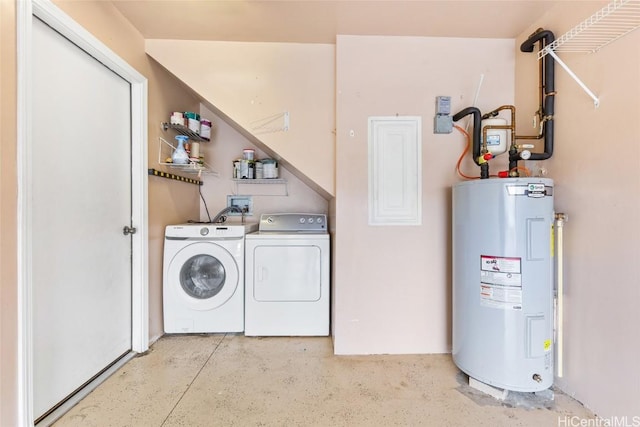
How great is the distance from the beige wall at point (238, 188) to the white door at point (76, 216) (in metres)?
1.00

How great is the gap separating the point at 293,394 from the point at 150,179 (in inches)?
68.2

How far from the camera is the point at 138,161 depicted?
1.90 m

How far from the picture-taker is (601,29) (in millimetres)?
1296

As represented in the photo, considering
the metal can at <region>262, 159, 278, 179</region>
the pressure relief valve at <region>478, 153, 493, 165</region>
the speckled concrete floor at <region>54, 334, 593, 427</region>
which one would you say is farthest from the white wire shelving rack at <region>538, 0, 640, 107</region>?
the metal can at <region>262, 159, 278, 179</region>

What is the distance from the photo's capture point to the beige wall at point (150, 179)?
1.10 m

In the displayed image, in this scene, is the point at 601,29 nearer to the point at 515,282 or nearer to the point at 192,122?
the point at 515,282

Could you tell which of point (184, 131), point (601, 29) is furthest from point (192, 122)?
point (601, 29)

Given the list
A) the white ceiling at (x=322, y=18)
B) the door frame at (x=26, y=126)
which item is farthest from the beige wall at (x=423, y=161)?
the door frame at (x=26, y=126)

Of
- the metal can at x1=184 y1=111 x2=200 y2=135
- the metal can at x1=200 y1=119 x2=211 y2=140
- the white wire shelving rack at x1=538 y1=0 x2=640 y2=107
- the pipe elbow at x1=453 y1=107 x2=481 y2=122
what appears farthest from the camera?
the metal can at x1=200 y1=119 x2=211 y2=140

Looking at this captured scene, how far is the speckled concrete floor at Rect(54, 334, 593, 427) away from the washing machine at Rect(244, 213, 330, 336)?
217 millimetres

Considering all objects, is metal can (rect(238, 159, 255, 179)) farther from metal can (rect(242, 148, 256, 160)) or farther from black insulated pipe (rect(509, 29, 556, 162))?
black insulated pipe (rect(509, 29, 556, 162))

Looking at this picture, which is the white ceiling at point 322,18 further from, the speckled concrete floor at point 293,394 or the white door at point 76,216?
the speckled concrete floor at point 293,394

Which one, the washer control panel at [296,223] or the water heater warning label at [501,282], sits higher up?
the washer control panel at [296,223]

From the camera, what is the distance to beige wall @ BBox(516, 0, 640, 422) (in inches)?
48.2
